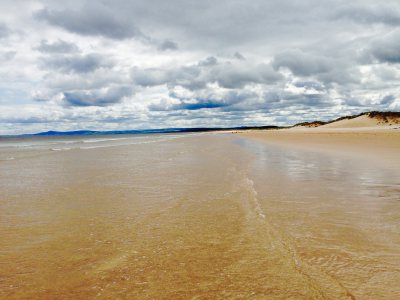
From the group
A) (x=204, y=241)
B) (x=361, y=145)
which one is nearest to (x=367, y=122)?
(x=361, y=145)

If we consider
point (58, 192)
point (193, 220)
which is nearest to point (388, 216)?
point (193, 220)

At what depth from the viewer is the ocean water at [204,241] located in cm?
461

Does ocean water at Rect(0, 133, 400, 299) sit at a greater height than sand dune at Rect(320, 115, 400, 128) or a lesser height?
lesser

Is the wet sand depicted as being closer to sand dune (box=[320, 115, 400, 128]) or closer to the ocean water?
the ocean water

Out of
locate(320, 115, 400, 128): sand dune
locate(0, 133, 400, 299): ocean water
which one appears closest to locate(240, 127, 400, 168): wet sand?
locate(0, 133, 400, 299): ocean water

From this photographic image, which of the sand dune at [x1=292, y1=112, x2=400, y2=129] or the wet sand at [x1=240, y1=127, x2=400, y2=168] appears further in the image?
the sand dune at [x1=292, y1=112, x2=400, y2=129]

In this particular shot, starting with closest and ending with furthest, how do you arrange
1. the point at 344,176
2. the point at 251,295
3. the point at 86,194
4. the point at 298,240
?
the point at 251,295 < the point at 298,240 < the point at 86,194 < the point at 344,176

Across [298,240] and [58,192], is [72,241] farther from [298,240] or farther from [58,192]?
[58,192]

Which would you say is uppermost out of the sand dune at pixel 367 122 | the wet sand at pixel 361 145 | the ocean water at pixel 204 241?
the sand dune at pixel 367 122

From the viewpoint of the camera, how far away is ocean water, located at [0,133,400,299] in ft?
15.1

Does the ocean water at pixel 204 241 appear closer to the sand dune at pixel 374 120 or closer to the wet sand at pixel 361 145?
the wet sand at pixel 361 145

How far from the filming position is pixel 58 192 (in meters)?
12.2

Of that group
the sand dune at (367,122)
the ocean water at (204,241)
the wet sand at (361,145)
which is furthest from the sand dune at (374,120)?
the ocean water at (204,241)

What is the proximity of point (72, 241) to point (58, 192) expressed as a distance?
614 centimetres
